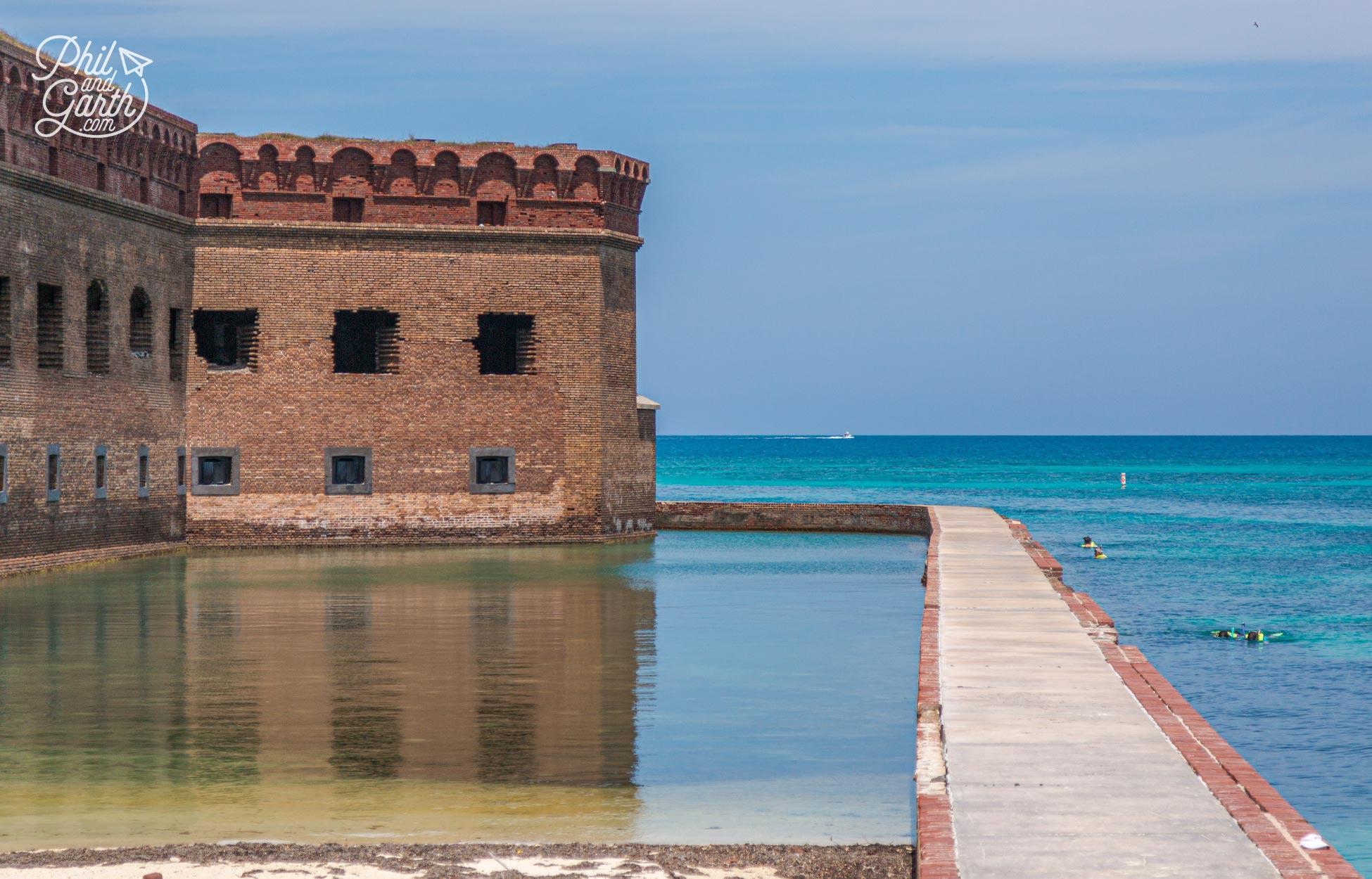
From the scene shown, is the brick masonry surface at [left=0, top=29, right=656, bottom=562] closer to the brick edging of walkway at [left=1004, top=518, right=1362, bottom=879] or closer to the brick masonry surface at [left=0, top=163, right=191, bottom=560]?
the brick masonry surface at [left=0, top=163, right=191, bottom=560]

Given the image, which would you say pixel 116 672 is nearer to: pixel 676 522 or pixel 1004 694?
pixel 1004 694

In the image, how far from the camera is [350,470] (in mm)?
36031

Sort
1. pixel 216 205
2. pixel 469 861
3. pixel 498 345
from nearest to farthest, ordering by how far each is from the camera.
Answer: pixel 469 861, pixel 216 205, pixel 498 345

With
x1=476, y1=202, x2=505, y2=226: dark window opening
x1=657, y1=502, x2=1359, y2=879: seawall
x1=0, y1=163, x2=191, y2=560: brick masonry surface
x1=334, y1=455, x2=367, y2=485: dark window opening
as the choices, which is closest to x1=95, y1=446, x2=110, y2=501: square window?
x1=0, y1=163, x2=191, y2=560: brick masonry surface

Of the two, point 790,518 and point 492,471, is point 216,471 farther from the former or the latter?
point 790,518

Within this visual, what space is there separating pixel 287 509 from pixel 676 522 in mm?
12582

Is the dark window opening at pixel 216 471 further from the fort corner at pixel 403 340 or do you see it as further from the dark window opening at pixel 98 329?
the dark window opening at pixel 98 329

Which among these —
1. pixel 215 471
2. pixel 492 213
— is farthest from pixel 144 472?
pixel 492 213

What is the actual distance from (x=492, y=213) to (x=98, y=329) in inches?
354

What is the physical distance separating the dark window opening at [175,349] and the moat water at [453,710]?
7908 mm

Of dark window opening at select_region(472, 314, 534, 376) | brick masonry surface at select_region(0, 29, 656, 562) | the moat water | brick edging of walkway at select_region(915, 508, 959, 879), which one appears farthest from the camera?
dark window opening at select_region(472, 314, 534, 376)

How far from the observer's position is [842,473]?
158 m

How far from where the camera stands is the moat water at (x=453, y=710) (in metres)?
10.7

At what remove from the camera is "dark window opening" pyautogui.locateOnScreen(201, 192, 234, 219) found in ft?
116
